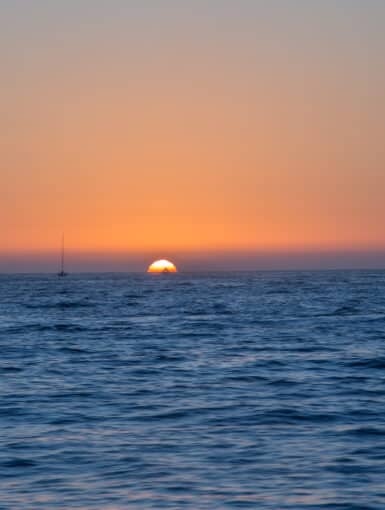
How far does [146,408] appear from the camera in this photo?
18.9 m

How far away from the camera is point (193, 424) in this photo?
16812 millimetres

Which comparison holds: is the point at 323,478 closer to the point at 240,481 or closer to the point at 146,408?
the point at 240,481

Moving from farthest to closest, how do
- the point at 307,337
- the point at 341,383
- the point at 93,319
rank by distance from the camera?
the point at 93,319
the point at 307,337
the point at 341,383

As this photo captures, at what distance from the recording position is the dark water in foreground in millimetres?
11945

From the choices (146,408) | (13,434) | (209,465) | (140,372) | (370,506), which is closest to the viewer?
(370,506)

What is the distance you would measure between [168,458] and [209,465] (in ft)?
2.77

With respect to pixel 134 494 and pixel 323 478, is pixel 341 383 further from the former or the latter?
pixel 134 494

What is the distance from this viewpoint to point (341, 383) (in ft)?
75.4

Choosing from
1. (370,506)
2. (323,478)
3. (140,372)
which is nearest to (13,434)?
(323,478)

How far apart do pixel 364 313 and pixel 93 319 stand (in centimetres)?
1809

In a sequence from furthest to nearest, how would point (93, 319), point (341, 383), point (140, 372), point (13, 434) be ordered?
point (93, 319) → point (140, 372) → point (341, 383) → point (13, 434)

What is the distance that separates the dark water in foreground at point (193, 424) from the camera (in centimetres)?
1195

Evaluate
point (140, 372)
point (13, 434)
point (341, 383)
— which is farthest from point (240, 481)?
point (140, 372)

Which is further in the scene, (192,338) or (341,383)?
(192,338)
